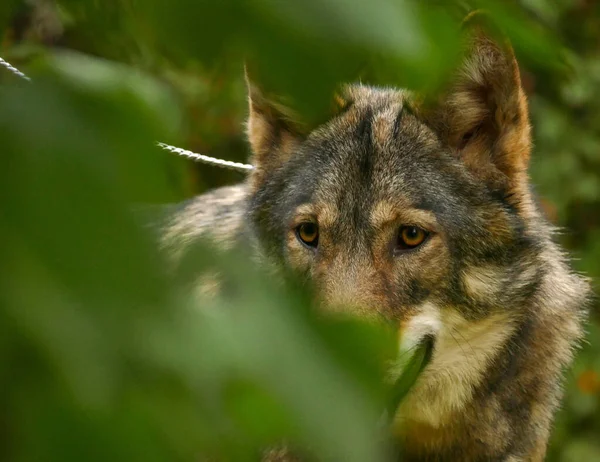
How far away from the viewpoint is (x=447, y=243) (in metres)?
2.89

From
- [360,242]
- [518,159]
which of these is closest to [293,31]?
[360,242]

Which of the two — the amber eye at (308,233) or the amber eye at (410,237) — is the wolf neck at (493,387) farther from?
the amber eye at (308,233)

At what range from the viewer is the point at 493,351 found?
310 cm

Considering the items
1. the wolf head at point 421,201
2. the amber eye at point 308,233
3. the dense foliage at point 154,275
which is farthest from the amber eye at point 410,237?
the dense foliage at point 154,275

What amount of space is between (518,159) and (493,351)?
70cm

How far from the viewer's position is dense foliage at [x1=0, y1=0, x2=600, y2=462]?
1.31 ft

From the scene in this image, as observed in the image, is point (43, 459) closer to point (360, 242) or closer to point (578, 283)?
point (360, 242)

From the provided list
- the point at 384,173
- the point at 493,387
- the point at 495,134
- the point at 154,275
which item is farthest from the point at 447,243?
the point at 154,275

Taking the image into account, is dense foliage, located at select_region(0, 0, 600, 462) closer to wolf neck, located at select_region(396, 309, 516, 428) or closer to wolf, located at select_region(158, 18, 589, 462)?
wolf, located at select_region(158, 18, 589, 462)

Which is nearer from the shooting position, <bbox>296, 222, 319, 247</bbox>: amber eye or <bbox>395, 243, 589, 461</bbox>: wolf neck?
<bbox>296, 222, 319, 247</bbox>: amber eye

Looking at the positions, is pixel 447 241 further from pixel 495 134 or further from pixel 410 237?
pixel 495 134

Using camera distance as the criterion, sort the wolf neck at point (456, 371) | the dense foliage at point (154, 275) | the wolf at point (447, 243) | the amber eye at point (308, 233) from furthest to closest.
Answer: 1. the wolf neck at point (456, 371)
2. the amber eye at point (308, 233)
3. the wolf at point (447, 243)
4. the dense foliage at point (154, 275)

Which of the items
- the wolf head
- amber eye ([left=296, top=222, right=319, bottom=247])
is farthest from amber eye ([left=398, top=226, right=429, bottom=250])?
amber eye ([left=296, top=222, right=319, bottom=247])

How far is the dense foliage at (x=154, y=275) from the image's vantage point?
1.31 ft
